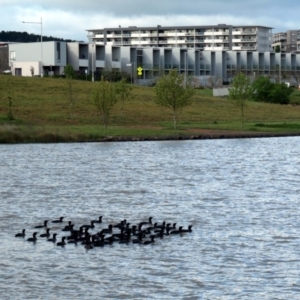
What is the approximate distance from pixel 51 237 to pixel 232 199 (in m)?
13.0

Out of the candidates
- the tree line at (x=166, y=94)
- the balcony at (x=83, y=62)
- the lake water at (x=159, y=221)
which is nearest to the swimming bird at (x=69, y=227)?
the lake water at (x=159, y=221)

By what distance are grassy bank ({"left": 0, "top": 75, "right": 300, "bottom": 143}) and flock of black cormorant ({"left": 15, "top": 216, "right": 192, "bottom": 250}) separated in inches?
1843

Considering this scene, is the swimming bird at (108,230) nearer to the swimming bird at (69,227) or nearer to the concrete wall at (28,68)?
the swimming bird at (69,227)

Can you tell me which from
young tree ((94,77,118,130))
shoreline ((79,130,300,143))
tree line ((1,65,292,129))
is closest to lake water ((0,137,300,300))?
shoreline ((79,130,300,143))

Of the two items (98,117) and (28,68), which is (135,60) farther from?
(98,117)

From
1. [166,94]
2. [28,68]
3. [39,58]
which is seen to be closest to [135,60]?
[39,58]

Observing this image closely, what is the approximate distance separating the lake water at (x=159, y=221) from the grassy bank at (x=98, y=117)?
14673 mm

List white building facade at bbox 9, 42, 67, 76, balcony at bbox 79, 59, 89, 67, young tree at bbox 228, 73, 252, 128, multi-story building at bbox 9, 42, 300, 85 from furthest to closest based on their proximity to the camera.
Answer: balcony at bbox 79, 59, 89, 67, multi-story building at bbox 9, 42, 300, 85, white building facade at bbox 9, 42, 67, 76, young tree at bbox 228, 73, 252, 128

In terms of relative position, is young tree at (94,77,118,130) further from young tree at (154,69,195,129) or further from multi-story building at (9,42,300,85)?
multi-story building at (9,42,300,85)

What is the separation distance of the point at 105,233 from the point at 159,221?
13.4 feet

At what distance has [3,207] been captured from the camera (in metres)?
36.6

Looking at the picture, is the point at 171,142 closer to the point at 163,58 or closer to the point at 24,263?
the point at 24,263

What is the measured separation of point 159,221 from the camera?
33.0 m

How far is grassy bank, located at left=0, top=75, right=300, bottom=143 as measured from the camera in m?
80.9
